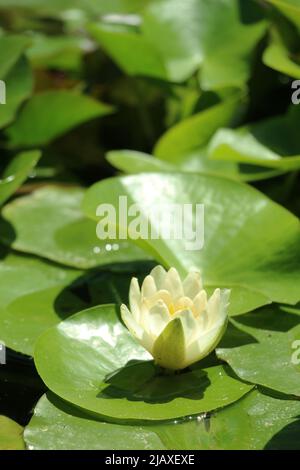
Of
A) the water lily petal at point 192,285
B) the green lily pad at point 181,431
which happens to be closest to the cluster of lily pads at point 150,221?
the green lily pad at point 181,431

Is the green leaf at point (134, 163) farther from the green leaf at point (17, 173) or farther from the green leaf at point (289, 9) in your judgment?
the green leaf at point (289, 9)

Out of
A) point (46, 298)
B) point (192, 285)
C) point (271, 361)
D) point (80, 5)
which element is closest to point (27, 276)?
point (46, 298)

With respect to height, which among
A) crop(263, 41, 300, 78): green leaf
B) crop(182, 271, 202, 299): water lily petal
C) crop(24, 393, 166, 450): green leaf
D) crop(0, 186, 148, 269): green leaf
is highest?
crop(263, 41, 300, 78): green leaf

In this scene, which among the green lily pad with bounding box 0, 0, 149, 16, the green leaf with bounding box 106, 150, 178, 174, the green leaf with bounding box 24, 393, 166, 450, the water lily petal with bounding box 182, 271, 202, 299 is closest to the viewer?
the green leaf with bounding box 24, 393, 166, 450

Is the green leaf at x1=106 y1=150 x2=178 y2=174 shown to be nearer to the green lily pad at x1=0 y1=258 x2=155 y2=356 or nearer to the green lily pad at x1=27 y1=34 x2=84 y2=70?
the green lily pad at x1=0 y1=258 x2=155 y2=356

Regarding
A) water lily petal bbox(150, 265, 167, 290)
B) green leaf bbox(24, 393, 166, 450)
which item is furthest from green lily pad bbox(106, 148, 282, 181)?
green leaf bbox(24, 393, 166, 450)

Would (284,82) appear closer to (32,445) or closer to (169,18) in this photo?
(169,18)
